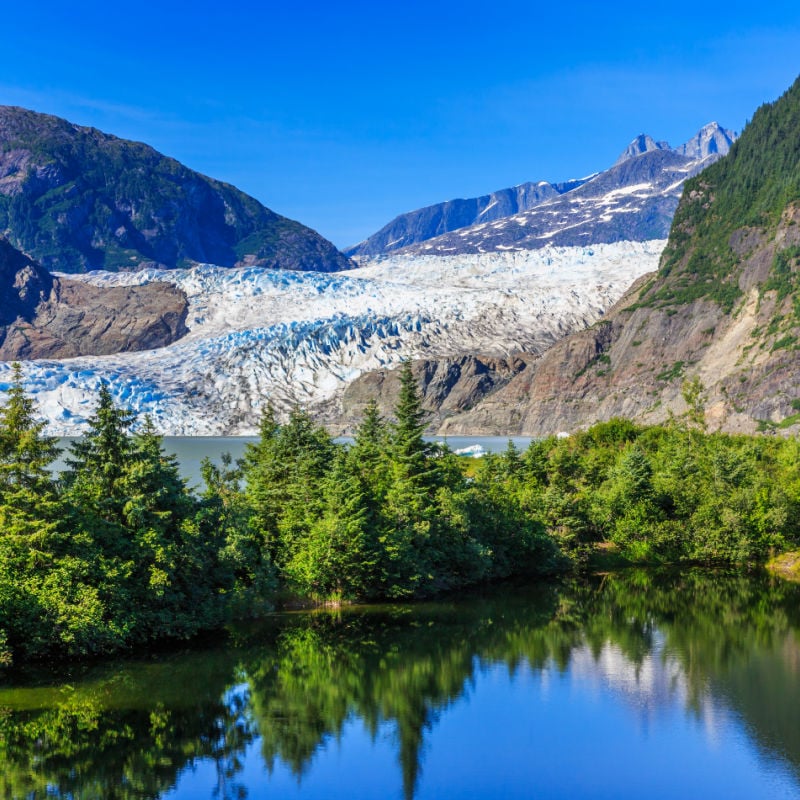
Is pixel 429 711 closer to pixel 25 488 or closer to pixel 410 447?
pixel 25 488

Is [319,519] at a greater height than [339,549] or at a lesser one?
greater

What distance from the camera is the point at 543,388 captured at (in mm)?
172625

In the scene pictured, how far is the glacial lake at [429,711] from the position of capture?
83.3ft

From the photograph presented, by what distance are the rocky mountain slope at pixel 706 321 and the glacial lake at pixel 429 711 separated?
301ft

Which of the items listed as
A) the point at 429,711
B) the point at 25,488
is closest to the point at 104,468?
the point at 25,488

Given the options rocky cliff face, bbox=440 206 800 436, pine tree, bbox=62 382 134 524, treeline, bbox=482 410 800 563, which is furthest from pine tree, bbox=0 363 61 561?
rocky cliff face, bbox=440 206 800 436

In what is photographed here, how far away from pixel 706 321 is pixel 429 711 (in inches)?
5442

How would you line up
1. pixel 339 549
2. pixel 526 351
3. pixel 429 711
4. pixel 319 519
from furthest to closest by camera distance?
pixel 526 351, pixel 319 519, pixel 339 549, pixel 429 711

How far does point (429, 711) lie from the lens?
103 ft

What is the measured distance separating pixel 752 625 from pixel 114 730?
28.7 m

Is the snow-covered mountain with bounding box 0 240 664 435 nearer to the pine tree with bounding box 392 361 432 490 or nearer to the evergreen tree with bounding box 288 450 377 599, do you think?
the pine tree with bounding box 392 361 432 490

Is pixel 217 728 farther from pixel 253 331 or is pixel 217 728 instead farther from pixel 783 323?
pixel 253 331

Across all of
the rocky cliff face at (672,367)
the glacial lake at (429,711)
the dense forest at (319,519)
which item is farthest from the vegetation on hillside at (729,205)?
the glacial lake at (429,711)

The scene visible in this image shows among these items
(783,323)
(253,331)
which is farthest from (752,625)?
(253,331)
